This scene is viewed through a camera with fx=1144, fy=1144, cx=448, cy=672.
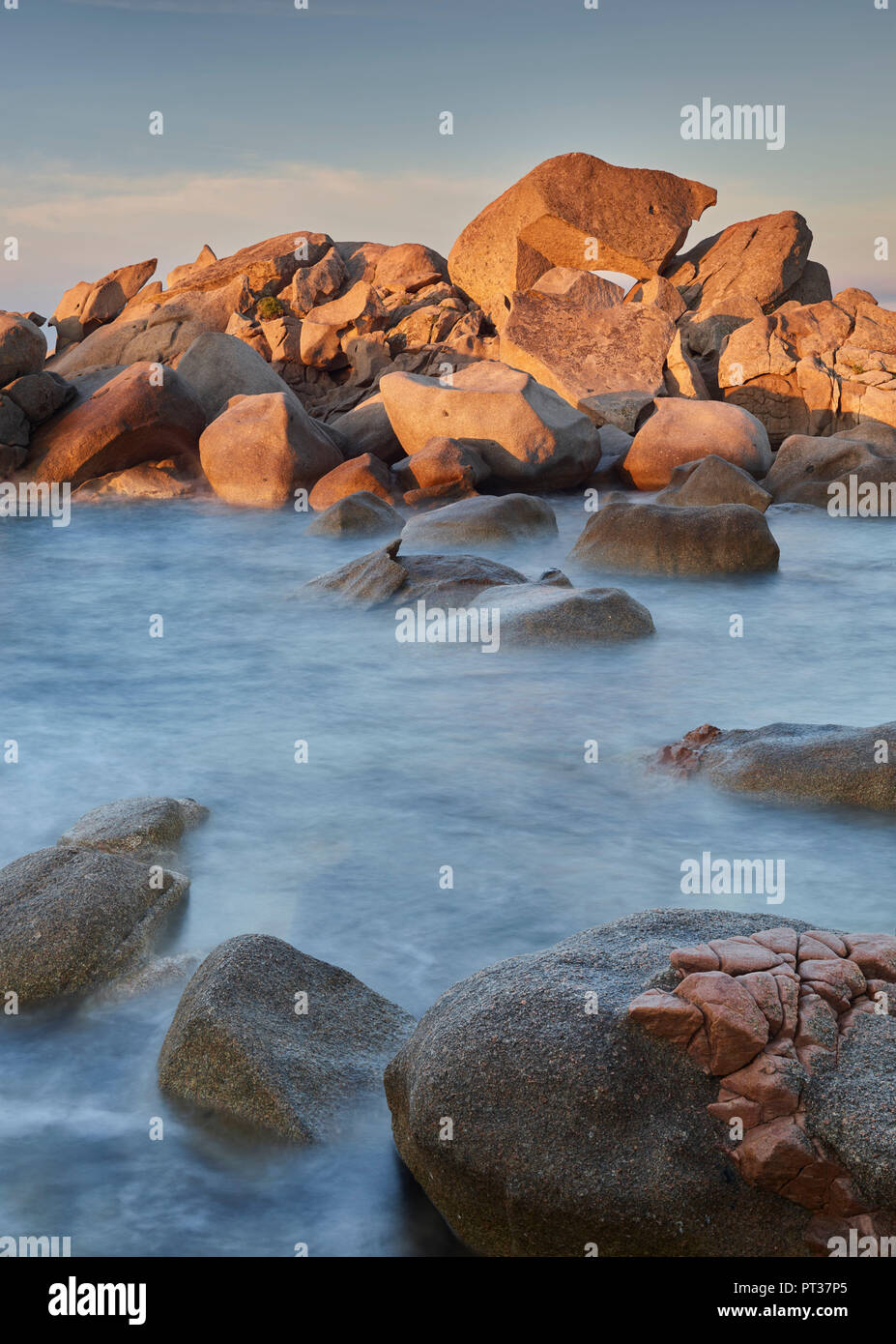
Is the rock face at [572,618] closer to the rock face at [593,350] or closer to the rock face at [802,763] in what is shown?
the rock face at [802,763]

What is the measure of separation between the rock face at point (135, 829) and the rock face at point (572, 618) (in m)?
3.66

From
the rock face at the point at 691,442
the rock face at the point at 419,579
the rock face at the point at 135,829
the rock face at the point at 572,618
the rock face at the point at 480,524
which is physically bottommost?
the rock face at the point at 135,829

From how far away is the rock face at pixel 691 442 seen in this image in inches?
592

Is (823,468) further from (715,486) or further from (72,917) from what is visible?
(72,917)

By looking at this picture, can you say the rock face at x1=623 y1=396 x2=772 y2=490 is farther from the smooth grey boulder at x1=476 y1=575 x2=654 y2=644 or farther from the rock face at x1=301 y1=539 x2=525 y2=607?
the smooth grey boulder at x1=476 y1=575 x2=654 y2=644

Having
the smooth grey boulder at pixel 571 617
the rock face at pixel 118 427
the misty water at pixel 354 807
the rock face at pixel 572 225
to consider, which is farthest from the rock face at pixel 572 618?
the rock face at pixel 572 225

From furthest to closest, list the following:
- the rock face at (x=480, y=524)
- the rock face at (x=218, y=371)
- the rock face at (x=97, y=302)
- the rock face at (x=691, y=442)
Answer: the rock face at (x=97, y=302), the rock face at (x=218, y=371), the rock face at (x=691, y=442), the rock face at (x=480, y=524)

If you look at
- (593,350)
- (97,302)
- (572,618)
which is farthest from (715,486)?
(97,302)

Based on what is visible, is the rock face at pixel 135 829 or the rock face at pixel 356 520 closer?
the rock face at pixel 135 829

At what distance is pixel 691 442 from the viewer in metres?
15.1

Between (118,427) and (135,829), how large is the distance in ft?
36.4

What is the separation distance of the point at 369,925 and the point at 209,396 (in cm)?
1354

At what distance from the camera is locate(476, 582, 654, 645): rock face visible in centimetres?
828
